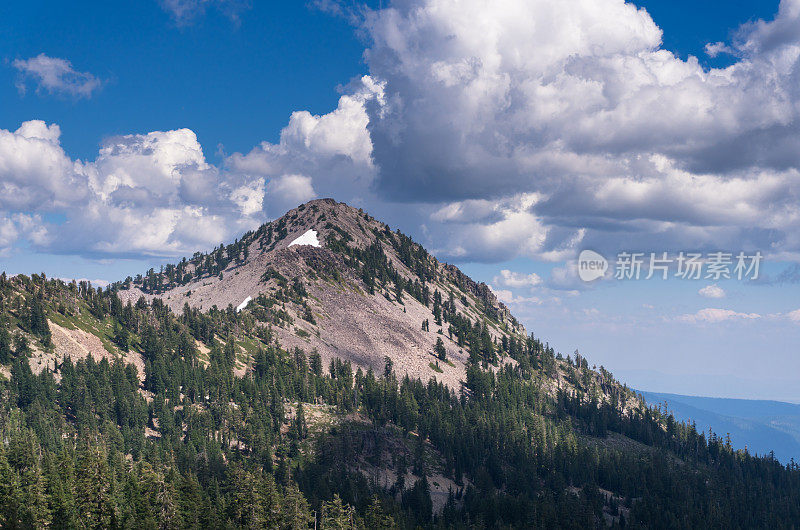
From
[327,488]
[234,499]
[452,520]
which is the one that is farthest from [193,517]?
[452,520]

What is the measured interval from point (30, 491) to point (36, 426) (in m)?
73.3

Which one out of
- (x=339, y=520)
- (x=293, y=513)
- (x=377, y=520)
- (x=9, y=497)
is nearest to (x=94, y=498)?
(x=9, y=497)

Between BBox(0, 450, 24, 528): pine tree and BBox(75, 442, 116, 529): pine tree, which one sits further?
BBox(75, 442, 116, 529): pine tree

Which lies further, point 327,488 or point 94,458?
point 327,488

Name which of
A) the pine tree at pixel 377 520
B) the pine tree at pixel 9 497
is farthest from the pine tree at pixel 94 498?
the pine tree at pixel 377 520

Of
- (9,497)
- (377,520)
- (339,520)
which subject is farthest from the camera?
(377,520)

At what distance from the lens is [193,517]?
117 metres

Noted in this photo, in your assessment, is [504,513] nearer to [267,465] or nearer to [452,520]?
[452,520]

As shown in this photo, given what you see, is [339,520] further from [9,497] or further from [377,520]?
[9,497]

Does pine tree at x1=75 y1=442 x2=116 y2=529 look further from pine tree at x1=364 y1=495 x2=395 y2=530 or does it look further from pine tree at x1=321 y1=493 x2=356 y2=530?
pine tree at x1=364 y1=495 x2=395 y2=530

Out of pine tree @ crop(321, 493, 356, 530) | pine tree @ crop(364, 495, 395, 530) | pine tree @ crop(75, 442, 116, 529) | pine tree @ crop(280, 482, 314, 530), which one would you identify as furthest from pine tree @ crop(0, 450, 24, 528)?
pine tree @ crop(364, 495, 395, 530)

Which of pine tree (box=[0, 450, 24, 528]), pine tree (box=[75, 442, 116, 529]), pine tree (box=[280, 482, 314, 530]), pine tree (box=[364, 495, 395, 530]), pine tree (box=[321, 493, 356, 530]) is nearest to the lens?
pine tree (box=[0, 450, 24, 528])

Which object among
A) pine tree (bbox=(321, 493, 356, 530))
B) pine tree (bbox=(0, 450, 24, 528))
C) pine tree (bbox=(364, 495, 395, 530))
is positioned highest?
pine tree (bbox=(0, 450, 24, 528))

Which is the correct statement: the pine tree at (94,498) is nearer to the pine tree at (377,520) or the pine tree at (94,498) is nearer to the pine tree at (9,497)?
the pine tree at (9,497)
